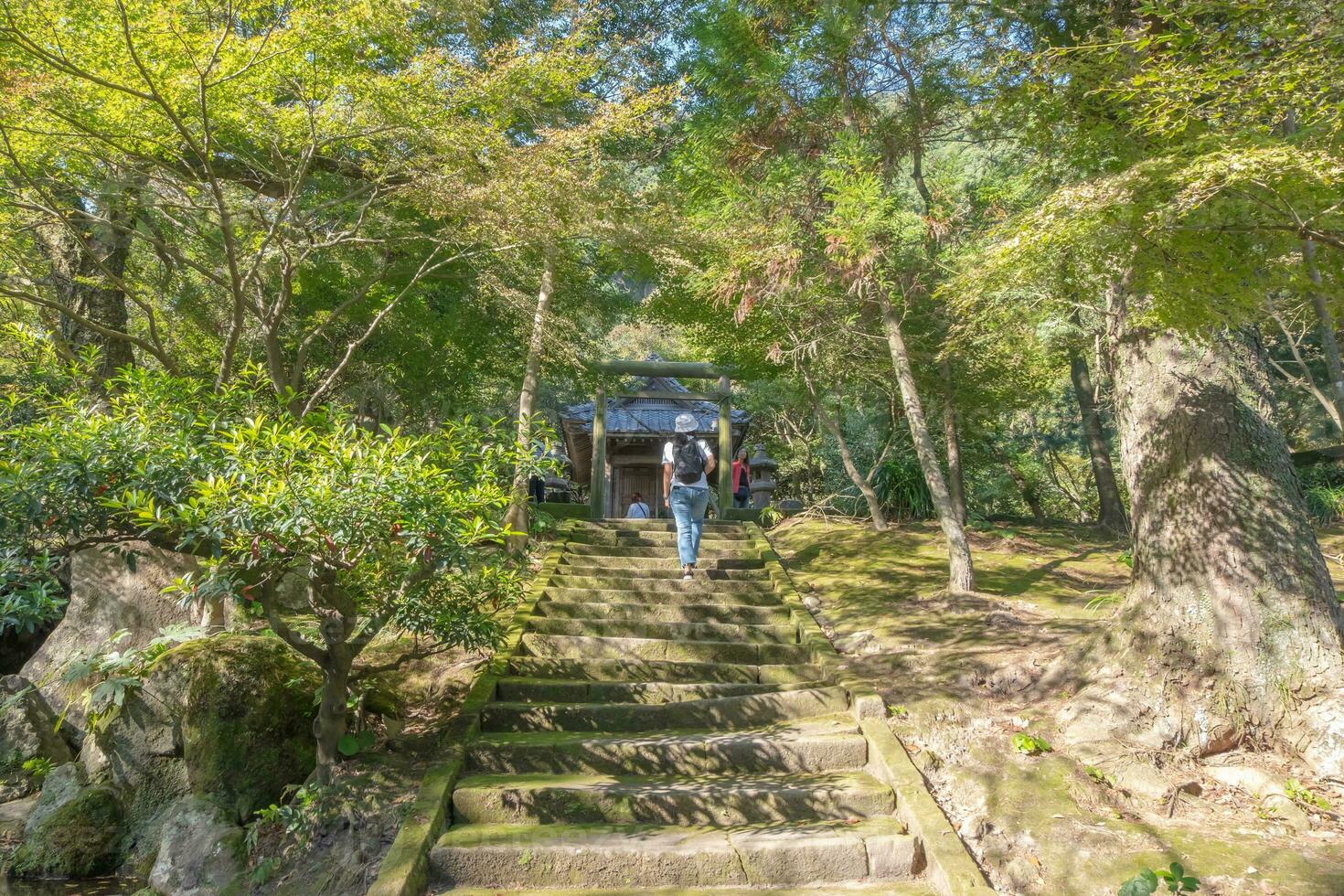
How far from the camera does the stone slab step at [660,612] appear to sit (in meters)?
6.82

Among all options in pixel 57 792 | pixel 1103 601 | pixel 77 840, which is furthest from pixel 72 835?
pixel 1103 601

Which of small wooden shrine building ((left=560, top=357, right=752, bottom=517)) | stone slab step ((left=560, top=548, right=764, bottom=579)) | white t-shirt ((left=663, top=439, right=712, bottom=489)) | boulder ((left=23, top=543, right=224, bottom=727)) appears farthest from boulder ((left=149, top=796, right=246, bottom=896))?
small wooden shrine building ((left=560, top=357, right=752, bottom=517))

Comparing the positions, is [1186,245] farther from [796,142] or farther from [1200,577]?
[796,142]

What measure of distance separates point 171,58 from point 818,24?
6.12 m

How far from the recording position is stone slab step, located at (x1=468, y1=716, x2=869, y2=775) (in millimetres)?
4699

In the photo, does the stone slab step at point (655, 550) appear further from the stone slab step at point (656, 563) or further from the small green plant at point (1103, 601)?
the small green plant at point (1103, 601)

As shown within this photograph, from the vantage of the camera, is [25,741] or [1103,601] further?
[1103,601]

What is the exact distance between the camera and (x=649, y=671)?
5832mm

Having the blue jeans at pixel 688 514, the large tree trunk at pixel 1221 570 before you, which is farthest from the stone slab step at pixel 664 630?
the large tree trunk at pixel 1221 570

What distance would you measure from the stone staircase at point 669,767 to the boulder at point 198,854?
1386mm

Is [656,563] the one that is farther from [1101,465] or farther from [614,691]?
[1101,465]

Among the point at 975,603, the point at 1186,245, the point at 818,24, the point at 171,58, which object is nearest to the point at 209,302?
the point at 171,58

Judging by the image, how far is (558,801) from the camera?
4297mm

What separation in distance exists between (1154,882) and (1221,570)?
84.7 inches
